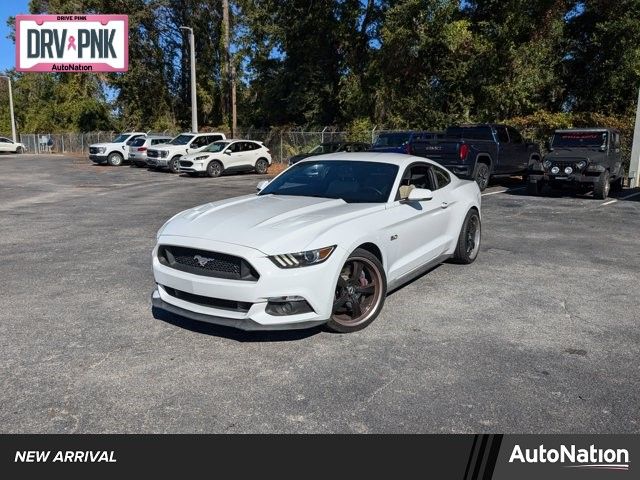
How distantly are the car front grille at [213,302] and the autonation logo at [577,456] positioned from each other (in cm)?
209

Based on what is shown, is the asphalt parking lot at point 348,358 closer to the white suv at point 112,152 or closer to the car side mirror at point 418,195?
the car side mirror at point 418,195

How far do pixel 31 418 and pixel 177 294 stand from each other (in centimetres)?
144

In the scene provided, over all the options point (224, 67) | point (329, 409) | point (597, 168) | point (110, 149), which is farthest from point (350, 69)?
point (329, 409)

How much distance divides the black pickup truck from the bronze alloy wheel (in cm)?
1058

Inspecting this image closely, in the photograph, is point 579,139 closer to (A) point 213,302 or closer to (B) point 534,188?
(B) point 534,188

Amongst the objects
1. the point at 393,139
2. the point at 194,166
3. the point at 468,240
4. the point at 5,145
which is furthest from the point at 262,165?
the point at 5,145

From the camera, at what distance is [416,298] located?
221 inches

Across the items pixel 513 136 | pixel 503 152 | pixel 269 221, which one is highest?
pixel 513 136

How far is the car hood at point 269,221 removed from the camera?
13.6ft

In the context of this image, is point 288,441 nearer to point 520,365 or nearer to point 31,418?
point 31,418

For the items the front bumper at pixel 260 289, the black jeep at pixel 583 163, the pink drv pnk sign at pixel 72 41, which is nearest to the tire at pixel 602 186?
the black jeep at pixel 583 163

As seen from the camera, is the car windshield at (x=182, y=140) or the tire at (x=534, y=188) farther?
the car windshield at (x=182, y=140)

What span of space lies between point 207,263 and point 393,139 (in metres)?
15.5

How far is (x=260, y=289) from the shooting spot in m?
3.98
